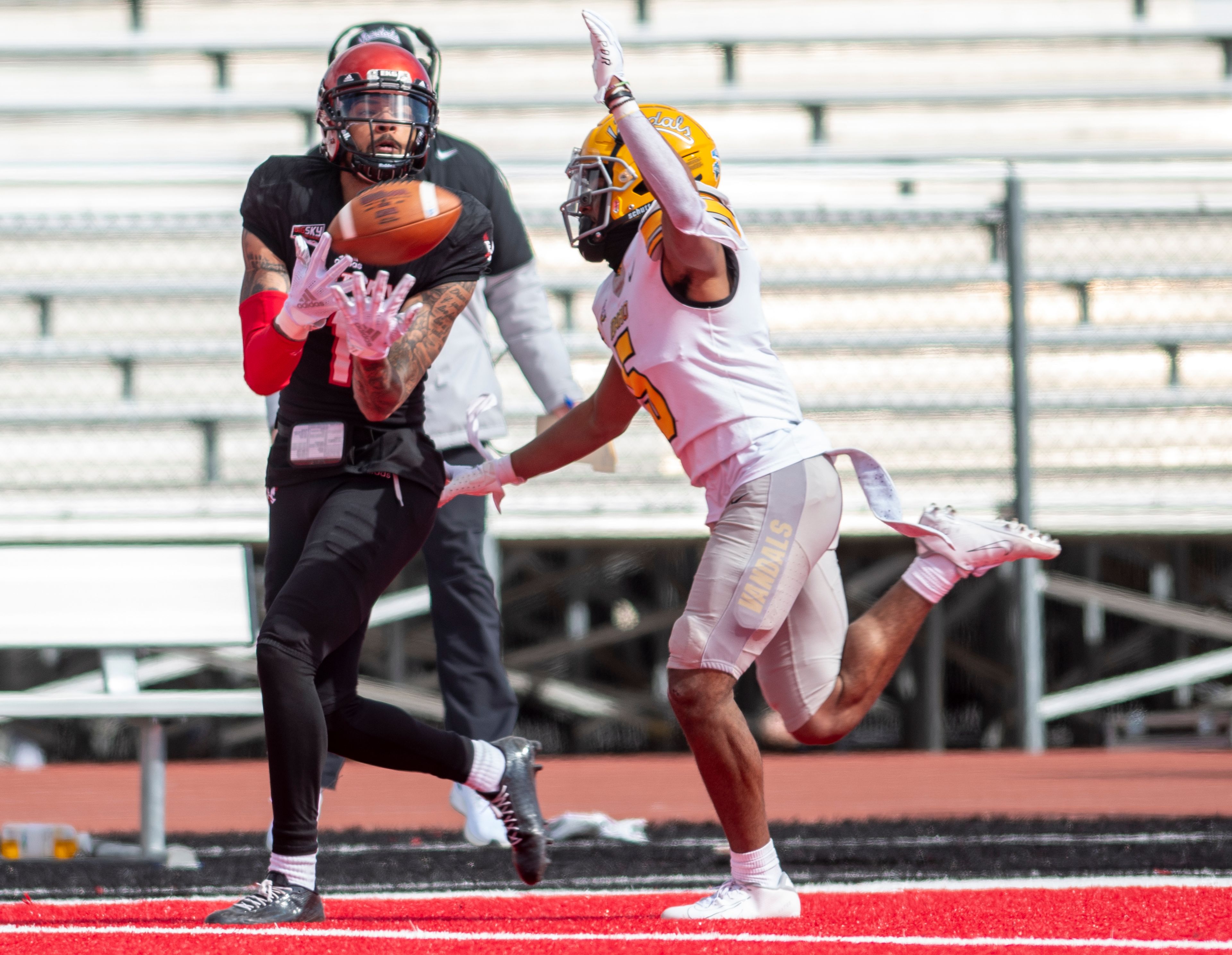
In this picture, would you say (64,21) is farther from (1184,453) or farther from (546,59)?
(1184,453)

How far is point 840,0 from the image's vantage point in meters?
10.3

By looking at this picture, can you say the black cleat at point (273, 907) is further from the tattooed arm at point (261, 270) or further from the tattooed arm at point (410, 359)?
the tattooed arm at point (261, 270)

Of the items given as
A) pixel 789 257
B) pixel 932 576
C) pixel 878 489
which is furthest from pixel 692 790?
pixel 789 257

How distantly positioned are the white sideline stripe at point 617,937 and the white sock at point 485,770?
0.67 metres

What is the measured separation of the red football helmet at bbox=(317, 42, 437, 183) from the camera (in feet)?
11.2

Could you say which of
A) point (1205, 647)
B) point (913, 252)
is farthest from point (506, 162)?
point (1205, 647)

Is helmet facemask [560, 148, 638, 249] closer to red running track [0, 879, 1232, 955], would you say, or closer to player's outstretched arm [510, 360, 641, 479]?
player's outstretched arm [510, 360, 641, 479]

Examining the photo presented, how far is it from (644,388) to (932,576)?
88 cm

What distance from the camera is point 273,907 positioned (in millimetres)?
2969

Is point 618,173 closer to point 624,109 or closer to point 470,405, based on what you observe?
point 624,109

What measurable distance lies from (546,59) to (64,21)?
3.08m

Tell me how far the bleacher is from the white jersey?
460 cm

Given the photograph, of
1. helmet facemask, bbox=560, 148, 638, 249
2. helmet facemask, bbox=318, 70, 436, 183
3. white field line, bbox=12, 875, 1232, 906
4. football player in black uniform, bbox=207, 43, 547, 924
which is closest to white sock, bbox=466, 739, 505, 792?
football player in black uniform, bbox=207, 43, 547, 924

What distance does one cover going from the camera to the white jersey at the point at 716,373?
3.25 meters
